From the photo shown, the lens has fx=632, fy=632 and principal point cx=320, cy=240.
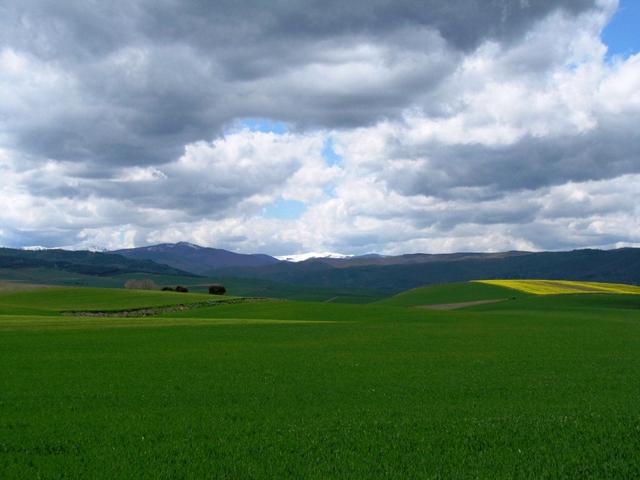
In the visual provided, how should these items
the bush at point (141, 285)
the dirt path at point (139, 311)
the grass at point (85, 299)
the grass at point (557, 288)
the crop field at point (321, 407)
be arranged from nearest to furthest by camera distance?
the crop field at point (321, 407) → the dirt path at point (139, 311) → the grass at point (85, 299) → the grass at point (557, 288) → the bush at point (141, 285)

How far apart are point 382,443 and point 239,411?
571 centimetres

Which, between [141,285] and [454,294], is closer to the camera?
[454,294]

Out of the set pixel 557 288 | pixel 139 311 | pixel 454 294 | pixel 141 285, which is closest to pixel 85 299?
pixel 139 311

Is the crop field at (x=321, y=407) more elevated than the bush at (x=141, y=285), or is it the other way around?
the bush at (x=141, y=285)

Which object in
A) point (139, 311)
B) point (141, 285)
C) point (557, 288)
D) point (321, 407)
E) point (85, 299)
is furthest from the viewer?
point (141, 285)

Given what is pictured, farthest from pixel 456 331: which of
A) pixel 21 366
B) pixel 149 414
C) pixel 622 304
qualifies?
pixel 622 304

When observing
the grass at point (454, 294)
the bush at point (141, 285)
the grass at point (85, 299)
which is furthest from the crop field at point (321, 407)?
the bush at point (141, 285)

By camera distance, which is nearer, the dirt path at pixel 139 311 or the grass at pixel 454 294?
the dirt path at pixel 139 311

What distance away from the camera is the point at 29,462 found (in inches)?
533

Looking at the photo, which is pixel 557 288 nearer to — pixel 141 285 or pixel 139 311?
pixel 139 311

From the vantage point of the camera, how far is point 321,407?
1950cm

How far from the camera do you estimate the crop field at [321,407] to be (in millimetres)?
13156

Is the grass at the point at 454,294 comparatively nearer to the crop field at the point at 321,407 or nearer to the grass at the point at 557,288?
the grass at the point at 557,288

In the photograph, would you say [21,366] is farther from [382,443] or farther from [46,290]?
[46,290]
